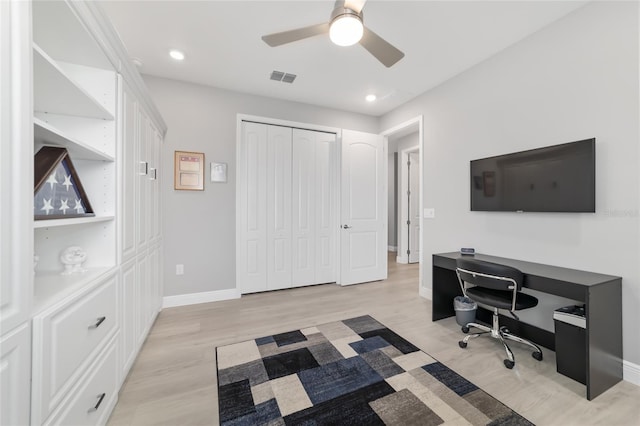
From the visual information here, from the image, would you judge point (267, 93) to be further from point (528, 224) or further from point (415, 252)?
point (415, 252)

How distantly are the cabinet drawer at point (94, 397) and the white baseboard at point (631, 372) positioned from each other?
326 centimetres

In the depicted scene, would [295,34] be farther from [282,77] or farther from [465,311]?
[465,311]

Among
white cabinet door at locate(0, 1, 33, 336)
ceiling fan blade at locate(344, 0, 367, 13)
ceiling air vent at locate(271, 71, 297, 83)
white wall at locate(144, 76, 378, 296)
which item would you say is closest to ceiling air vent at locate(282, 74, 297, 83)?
ceiling air vent at locate(271, 71, 297, 83)

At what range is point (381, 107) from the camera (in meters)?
4.05

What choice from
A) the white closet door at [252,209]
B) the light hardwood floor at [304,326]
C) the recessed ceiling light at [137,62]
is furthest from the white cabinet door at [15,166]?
the white closet door at [252,209]

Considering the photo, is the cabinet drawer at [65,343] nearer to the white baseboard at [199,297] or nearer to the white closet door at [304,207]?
the white baseboard at [199,297]

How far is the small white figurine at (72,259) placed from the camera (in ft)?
4.61

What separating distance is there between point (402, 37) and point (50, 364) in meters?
3.14

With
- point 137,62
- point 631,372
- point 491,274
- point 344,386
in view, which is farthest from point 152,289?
point 631,372

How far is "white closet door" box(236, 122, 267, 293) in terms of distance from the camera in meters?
3.54

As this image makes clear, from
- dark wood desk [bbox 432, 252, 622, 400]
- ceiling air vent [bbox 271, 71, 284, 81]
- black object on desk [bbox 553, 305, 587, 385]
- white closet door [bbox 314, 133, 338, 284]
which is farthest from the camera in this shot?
white closet door [bbox 314, 133, 338, 284]

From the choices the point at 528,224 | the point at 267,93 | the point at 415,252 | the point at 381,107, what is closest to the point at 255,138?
the point at 267,93

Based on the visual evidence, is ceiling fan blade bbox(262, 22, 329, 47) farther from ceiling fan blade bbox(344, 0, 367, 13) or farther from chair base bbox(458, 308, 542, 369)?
chair base bbox(458, 308, 542, 369)

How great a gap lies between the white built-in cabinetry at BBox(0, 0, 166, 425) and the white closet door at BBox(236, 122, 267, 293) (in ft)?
4.55
